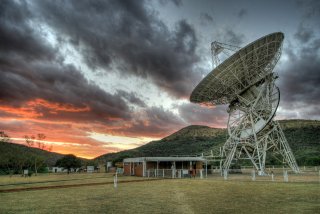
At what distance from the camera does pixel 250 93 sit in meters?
42.6

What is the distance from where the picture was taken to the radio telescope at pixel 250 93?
3725cm

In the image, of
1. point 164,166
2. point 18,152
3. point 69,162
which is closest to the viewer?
point 164,166

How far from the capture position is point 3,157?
90500mm

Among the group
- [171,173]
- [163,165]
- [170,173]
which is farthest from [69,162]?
[171,173]

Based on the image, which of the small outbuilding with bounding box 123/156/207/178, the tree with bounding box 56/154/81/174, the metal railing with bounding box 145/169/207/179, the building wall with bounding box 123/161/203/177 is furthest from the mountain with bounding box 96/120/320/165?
the metal railing with bounding box 145/169/207/179

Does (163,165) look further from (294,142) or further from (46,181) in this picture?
(294,142)

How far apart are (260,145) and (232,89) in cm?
929

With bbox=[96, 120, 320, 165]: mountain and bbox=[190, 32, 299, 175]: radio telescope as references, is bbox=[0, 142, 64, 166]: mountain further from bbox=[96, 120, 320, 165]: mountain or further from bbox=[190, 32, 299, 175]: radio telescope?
bbox=[190, 32, 299, 175]: radio telescope

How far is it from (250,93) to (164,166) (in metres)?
19.0

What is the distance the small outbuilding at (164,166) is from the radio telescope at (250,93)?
5.93m

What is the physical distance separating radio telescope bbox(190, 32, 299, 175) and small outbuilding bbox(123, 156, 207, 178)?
234 inches

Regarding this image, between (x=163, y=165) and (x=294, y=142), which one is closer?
(x=163, y=165)

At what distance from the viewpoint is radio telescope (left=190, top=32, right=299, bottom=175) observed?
37.2 meters

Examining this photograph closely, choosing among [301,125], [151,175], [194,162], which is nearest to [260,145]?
[194,162]
